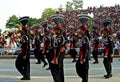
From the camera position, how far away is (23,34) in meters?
14.5

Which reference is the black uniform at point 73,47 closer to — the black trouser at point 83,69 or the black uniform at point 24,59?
the black uniform at point 24,59

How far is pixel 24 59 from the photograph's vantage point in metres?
14.5

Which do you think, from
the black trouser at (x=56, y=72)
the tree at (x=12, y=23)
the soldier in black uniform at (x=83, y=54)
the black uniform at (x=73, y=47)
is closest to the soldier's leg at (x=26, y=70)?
the black trouser at (x=56, y=72)

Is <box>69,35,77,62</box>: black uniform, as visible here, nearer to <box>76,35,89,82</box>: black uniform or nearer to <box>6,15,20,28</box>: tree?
<box>76,35,89,82</box>: black uniform

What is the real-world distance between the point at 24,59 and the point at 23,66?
0.29 metres

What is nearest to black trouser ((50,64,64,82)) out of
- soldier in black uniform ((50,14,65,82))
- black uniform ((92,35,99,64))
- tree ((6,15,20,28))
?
soldier in black uniform ((50,14,65,82))

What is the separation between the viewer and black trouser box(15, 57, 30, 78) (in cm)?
1451

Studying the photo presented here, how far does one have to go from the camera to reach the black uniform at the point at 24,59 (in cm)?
1445

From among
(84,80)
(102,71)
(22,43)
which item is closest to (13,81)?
(22,43)

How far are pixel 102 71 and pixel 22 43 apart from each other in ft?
15.5

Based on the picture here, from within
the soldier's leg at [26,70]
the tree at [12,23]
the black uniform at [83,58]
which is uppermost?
the tree at [12,23]

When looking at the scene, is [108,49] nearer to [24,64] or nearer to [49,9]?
[24,64]

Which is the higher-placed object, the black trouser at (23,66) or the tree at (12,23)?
the tree at (12,23)

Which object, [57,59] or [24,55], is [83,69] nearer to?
[57,59]
